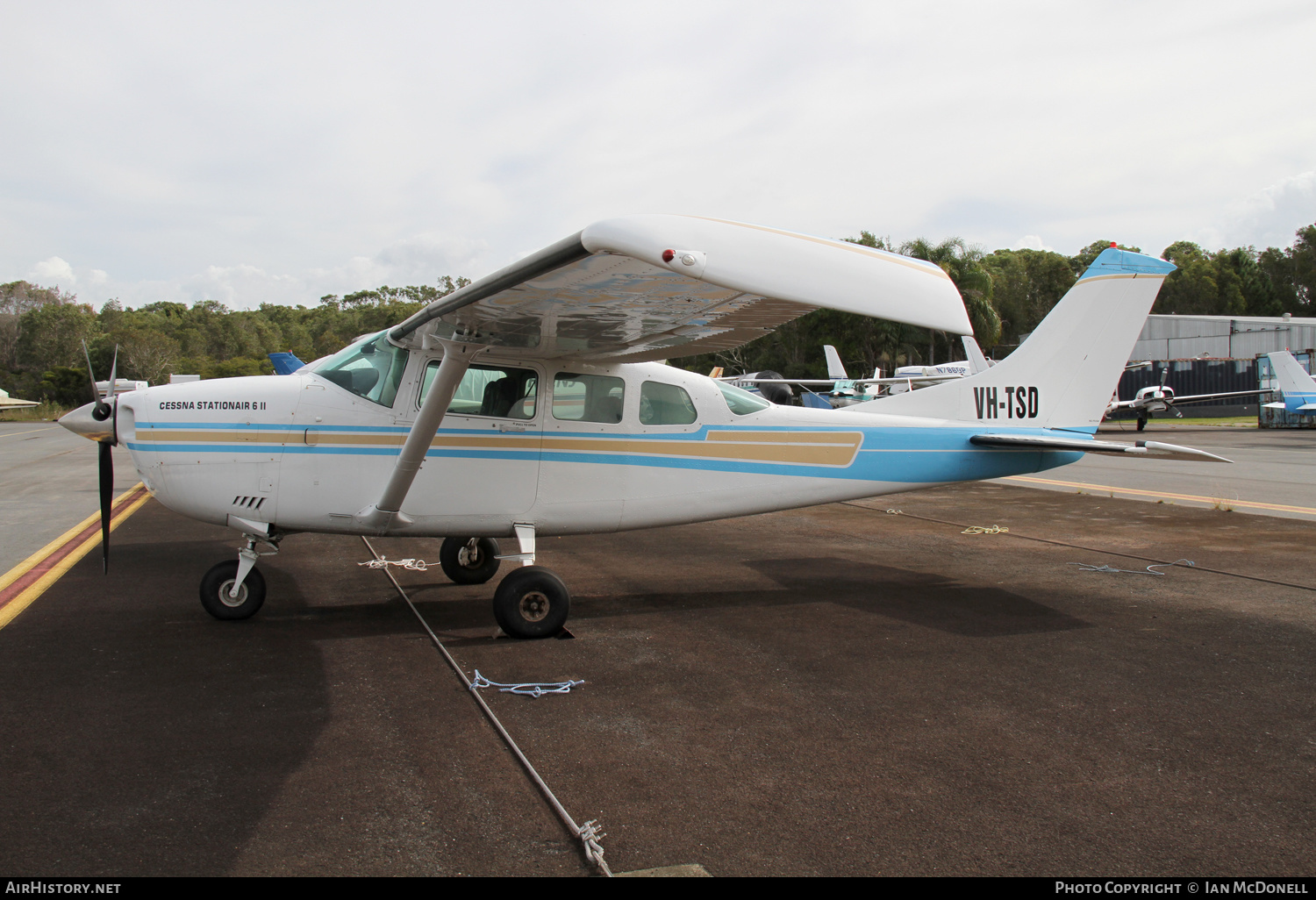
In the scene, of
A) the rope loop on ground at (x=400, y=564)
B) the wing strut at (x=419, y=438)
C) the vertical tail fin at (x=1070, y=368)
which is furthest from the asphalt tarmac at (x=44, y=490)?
the vertical tail fin at (x=1070, y=368)

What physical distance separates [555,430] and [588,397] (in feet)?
1.24

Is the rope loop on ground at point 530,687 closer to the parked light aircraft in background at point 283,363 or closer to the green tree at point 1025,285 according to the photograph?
the parked light aircraft in background at point 283,363

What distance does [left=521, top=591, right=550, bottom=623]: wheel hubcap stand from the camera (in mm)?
5676

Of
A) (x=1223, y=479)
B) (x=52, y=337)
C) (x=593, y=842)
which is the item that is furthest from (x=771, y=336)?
(x=52, y=337)

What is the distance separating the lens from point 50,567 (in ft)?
25.6

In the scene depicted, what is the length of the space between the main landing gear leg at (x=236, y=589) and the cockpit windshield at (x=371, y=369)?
1.30 metres

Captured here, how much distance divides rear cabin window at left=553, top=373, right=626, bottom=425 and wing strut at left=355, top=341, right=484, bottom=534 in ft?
3.17

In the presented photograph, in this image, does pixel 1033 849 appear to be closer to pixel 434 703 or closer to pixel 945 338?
pixel 434 703

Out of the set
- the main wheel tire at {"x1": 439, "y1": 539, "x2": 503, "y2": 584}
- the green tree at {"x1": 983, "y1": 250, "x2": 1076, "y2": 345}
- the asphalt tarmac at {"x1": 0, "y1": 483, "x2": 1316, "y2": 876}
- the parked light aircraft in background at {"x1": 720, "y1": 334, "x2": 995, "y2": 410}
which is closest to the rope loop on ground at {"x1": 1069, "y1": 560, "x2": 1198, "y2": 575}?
the asphalt tarmac at {"x1": 0, "y1": 483, "x2": 1316, "y2": 876}

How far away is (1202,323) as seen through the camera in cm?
4988

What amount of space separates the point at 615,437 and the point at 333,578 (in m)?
3.23

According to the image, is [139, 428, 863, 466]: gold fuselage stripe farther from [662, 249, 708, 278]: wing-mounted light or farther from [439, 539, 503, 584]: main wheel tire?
[662, 249, 708, 278]: wing-mounted light

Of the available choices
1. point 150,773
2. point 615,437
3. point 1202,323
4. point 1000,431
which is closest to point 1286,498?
point 1000,431

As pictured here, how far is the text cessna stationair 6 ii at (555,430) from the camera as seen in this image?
17.4 feet
